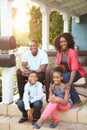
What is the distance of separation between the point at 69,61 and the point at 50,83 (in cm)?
48

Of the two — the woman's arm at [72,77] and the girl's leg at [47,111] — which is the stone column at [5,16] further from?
the girl's leg at [47,111]

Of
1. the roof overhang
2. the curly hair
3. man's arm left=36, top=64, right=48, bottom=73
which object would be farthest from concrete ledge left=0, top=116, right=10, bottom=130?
the roof overhang

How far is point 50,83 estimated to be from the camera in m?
4.98

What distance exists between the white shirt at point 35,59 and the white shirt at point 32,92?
0.42 meters

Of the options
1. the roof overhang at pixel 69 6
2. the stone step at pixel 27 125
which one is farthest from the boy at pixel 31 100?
the roof overhang at pixel 69 6

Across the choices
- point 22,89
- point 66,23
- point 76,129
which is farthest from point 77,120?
point 66,23

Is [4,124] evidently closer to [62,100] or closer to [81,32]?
[62,100]

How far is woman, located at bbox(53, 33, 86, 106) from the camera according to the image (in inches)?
195

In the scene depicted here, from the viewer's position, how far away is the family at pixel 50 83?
184 inches

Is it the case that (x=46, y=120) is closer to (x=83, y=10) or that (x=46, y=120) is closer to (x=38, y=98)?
(x=38, y=98)

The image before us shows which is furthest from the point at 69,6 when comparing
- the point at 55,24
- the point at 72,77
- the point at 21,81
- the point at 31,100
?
Answer: the point at 55,24

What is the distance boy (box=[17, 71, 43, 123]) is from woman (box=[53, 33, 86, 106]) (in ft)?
1.60

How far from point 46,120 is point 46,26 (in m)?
4.70

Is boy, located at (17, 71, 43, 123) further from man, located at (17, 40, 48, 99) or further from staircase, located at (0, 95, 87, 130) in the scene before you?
Answer: man, located at (17, 40, 48, 99)
